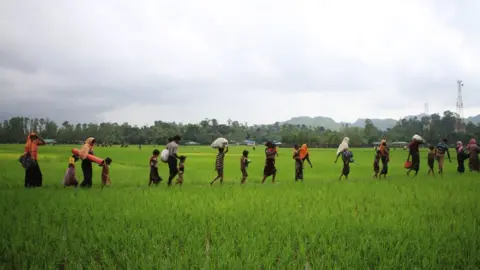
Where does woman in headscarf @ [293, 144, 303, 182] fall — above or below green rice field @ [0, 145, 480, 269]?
above

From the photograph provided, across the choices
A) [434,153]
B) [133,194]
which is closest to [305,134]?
[434,153]

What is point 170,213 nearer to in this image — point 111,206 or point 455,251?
point 111,206

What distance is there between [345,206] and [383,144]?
9777mm

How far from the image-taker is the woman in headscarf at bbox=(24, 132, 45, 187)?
40.0 feet

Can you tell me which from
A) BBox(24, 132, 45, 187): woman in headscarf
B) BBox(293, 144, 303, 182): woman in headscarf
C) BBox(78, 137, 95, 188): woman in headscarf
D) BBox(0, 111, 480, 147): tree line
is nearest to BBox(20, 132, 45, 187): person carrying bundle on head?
BBox(24, 132, 45, 187): woman in headscarf

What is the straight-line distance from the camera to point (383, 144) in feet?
56.1

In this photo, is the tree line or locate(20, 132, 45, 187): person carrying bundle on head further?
the tree line

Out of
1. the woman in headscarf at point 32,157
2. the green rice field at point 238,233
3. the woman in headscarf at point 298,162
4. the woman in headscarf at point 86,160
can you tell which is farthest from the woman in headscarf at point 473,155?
the woman in headscarf at point 32,157

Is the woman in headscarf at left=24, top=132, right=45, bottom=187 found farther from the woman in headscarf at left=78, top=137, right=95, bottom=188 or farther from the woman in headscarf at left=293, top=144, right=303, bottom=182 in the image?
the woman in headscarf at left=293, top=144, right=303, bottom=182

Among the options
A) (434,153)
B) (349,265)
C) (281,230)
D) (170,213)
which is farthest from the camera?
(434,153)

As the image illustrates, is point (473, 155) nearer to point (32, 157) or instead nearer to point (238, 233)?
point (238, 233)

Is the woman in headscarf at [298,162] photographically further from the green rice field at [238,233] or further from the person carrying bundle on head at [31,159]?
the person carrying bundle on head at [31,159]

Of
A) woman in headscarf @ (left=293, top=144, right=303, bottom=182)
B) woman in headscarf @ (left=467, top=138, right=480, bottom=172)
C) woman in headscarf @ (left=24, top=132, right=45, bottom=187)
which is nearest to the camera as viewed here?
woman in headscarf @ (left=24, top=132, right=45, bottom=187)

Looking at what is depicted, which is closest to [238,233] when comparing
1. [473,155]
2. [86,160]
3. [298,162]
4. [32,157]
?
[86,160]
